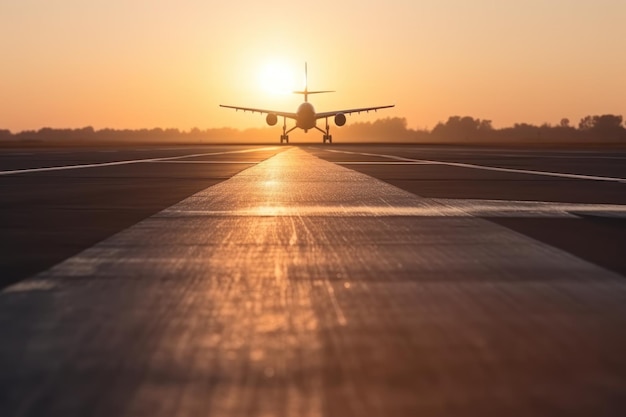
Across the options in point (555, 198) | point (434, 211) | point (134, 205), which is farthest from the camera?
point (555, 198)

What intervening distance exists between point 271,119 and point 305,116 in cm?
371

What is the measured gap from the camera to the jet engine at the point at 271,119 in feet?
258

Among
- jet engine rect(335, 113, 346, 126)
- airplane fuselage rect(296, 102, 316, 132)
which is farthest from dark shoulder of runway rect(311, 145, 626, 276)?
airplane fuselage rect(296, 102, 316, 132)

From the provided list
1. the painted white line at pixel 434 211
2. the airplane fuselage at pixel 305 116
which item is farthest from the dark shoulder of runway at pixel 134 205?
the airplane fuselage at pixel 305 116

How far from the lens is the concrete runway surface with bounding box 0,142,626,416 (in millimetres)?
2629

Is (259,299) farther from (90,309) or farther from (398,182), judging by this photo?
(398,182)

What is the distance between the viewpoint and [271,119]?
79188 millimetres

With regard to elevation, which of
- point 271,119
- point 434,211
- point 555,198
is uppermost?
point 434,211

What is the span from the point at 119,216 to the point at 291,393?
608 cm

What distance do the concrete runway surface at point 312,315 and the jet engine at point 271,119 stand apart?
70568mm

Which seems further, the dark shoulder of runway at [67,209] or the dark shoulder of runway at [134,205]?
the dark shoulder of runway at [134,205]

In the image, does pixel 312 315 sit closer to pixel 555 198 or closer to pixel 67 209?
pixel 67 209

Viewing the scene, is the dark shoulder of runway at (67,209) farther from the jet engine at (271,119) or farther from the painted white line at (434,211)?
the jet engine at (271,119)

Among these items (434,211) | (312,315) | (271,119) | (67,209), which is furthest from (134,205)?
(271,119)
